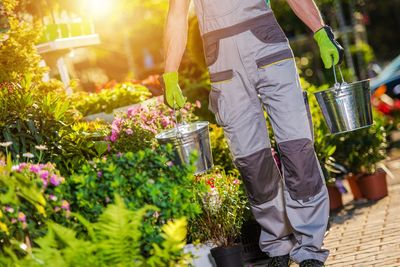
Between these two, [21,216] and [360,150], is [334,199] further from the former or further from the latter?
[21,216]

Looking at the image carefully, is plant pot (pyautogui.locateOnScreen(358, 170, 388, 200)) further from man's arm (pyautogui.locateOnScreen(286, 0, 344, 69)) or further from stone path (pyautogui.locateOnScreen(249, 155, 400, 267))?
man's arm (pyautogui.locateOnScreen(286, 0, 344, 69))

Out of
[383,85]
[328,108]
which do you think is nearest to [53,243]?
[328,108]

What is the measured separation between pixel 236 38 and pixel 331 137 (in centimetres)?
322

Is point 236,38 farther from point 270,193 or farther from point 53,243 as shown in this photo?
point 53,243

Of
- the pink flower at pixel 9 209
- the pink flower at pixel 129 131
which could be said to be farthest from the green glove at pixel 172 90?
the pink flower at pixel 9 209

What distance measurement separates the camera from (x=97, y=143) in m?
5.45

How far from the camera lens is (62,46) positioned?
27.8 feet

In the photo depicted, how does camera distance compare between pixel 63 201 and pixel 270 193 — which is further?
pixel 270 193

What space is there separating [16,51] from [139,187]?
121 inches

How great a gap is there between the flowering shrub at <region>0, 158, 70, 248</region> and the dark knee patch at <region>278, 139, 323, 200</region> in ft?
5.61

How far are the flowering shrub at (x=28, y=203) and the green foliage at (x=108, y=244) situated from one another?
0.51 feet

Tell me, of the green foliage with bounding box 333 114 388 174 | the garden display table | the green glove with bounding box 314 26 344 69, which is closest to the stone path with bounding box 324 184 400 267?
the green foliage with bounding box 333 114 388 174

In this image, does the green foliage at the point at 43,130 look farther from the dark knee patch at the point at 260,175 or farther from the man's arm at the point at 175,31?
the dark knee patch at the point at 260,175

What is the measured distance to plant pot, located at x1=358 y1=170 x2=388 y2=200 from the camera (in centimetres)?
830
